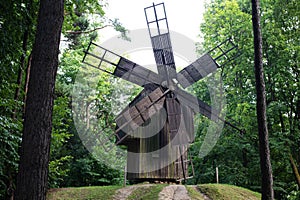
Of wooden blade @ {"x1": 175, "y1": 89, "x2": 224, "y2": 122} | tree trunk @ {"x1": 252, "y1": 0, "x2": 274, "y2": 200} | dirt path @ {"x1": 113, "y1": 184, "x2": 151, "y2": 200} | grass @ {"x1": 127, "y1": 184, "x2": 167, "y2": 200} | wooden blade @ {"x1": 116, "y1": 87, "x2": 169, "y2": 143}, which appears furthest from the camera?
wooden blade @ {"x1": 175, "y1": 89, "x2": 224, "y2": 122}

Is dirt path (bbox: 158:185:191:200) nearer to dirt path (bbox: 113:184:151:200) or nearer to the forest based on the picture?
dirt path (bbox: 113:184:151:200)

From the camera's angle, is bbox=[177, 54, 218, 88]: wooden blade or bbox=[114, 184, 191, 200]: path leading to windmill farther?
bbox=[177, 54, 218, 88]: wooden blade

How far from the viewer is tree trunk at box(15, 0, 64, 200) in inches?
171

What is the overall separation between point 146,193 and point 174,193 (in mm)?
901

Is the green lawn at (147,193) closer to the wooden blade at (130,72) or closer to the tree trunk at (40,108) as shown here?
the wooden blade at (130,72)

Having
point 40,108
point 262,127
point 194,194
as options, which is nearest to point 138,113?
point 194,194

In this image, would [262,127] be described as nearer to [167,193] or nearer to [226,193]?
[226,193]

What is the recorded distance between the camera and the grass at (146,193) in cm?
1012

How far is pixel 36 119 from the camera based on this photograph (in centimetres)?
452

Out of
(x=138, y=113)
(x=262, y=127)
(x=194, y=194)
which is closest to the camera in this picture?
(x=262, y=127)

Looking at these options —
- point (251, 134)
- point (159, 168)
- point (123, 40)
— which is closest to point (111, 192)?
point (159, 168)

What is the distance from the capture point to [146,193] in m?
10.5

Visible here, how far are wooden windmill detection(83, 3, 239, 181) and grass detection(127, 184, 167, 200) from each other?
1838 millimetres

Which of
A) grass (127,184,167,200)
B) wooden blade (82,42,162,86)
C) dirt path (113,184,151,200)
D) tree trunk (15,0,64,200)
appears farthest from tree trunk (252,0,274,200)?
wooden blade (82,42,162,86)
